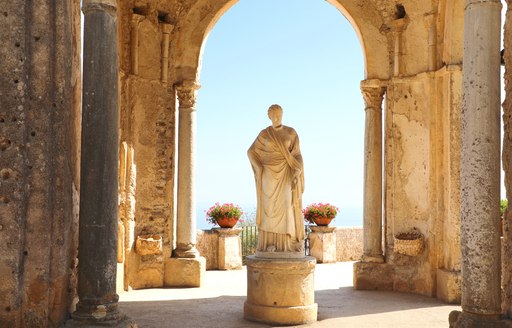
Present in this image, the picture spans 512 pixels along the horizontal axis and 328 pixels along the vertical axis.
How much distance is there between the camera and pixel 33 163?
18.0 feet

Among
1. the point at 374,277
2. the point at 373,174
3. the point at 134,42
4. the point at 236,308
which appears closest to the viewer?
the point at 236,308

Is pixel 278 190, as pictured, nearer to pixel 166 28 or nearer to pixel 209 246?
pixel 166 28

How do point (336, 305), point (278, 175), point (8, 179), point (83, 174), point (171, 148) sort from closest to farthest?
point (8, 179), point (83, 174), point (278, 175), point (336, 305), point (171, 148)

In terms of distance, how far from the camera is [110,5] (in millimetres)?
5930

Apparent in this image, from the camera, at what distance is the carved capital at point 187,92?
11.2 meters

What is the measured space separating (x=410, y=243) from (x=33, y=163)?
272 inches

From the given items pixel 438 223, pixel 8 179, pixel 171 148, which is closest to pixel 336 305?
pixel 438 223

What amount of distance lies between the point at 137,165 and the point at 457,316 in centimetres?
656

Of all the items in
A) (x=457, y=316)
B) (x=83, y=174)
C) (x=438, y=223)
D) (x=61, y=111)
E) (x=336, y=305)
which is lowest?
(x=336, y=305)

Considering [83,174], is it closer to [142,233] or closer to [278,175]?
[278,175]

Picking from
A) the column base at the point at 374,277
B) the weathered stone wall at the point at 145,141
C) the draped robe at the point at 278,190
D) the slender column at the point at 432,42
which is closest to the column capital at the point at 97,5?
the draped robe at the point at 278,190

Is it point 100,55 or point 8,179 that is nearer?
point 8,179

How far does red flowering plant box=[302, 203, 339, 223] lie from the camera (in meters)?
Result: 14.0

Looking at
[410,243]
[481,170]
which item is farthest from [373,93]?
[481,170]
